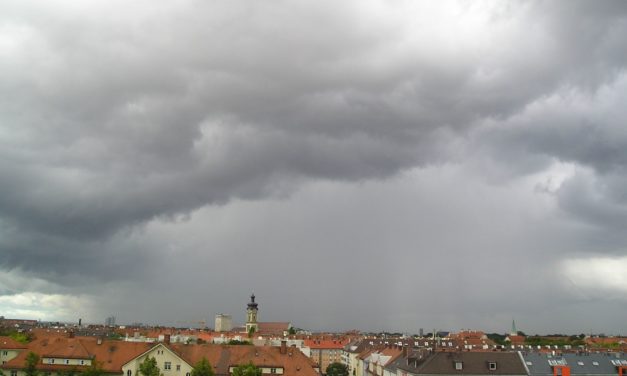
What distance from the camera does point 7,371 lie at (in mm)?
92312

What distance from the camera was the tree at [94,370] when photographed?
81.0m

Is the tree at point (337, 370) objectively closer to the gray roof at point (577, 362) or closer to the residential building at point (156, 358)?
the residential building at point (156, 358)

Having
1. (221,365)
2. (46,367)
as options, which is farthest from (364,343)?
(46,367)

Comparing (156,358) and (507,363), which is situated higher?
(156,358)

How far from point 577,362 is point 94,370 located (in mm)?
76831

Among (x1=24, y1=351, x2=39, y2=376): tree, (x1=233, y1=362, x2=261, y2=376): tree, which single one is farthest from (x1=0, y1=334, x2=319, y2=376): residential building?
(x1=233, y1=362, x2=261, y2=376): tree

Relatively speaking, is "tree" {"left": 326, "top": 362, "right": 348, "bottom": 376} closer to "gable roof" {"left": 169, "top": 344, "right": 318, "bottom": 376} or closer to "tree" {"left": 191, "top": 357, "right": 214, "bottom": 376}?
"gable roof" {"left": 169, "top": 344, "right": 318, "bottom": 376}

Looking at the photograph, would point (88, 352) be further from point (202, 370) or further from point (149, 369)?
point (202, 370)

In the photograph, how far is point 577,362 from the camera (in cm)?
10019

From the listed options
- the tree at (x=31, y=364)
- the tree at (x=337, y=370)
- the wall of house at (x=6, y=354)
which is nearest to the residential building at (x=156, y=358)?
the tree at (x=31, y=364)

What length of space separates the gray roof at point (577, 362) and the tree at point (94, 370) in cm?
Answer: 6495

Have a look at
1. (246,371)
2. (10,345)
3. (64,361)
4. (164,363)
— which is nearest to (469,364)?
(246,371)

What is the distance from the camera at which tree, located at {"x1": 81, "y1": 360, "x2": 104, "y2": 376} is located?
266 feet

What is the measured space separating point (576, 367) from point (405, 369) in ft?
93.7
